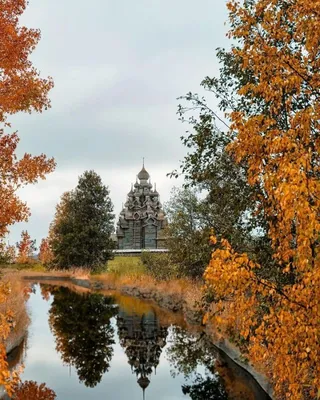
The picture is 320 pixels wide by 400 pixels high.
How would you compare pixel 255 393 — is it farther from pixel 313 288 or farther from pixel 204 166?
pixel 313 288

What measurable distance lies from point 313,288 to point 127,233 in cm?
8408

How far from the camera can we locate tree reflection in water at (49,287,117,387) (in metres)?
20.3

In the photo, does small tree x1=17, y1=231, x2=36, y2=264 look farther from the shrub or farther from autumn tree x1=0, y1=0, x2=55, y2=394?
autumn tree x1=0, y1=0, x2=55, y2=394

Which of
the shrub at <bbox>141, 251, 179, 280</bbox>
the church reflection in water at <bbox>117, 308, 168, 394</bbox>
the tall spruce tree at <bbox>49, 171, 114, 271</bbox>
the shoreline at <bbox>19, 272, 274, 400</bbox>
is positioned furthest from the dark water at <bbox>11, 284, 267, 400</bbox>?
the tall spruce tree at <bbox>49, 171, 114, 271</bbox>

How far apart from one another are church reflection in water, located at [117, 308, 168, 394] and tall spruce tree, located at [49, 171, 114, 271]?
3332 cm

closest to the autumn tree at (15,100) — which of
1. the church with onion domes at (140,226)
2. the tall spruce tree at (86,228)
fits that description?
the tall spruce tree at (86,228)

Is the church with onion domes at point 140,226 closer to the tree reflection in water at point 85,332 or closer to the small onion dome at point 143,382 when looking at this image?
the tree reflection in water at point 85,332

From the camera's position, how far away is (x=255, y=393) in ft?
49.6

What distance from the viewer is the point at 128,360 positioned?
839 inches

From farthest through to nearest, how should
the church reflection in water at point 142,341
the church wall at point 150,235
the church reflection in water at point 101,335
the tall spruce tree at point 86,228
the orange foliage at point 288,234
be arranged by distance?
the church wall at point 150,235
the tall spruce tree at point 86,228
the church reflection in water at point 101,335
the church reflection in water at point 142,341
the orange foliage at point 288,234

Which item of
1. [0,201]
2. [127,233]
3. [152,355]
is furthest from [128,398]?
[127,233]

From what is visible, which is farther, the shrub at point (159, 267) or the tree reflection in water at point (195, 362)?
the shrub at point (159, 267)

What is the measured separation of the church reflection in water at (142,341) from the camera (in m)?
20.0

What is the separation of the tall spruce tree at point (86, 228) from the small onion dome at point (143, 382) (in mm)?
47078
